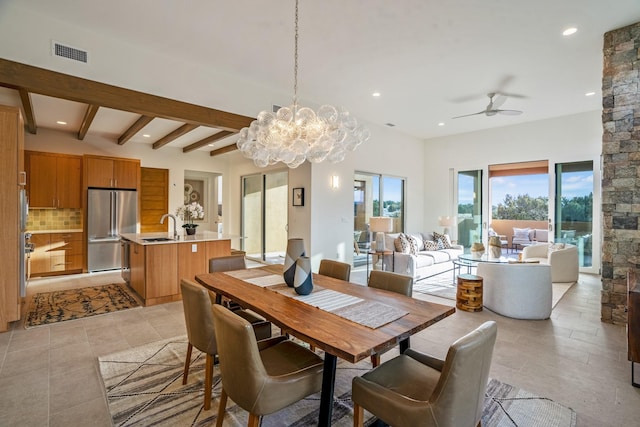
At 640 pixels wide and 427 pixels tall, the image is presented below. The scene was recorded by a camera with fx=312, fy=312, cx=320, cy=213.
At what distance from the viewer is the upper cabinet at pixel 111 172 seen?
20.7 ft

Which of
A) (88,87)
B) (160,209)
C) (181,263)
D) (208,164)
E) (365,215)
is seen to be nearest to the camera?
(88,87)

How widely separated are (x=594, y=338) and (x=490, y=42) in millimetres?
3371

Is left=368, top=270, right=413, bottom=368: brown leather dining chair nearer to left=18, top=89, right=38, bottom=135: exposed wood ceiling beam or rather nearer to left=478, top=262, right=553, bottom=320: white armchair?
left=478, top=262, right=553, bottom=320: white armchair

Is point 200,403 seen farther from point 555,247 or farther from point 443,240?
point 555,247

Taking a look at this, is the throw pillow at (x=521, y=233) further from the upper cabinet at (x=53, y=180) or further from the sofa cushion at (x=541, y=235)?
the upper cabinet at (x=53, y=180)

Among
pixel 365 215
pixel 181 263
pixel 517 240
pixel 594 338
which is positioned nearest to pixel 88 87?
pixel 181 263

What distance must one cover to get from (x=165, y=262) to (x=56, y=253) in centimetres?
341

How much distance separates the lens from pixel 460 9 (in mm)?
2963

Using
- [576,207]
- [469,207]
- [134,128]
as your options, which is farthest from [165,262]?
[576,207]

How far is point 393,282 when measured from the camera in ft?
8.20

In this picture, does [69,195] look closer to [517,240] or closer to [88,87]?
[88,87]

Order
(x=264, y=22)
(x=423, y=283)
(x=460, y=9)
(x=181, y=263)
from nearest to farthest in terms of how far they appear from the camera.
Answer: (x=460, y=9), (x=264, y=22), (x=181, y=263), (x=423, y=283)

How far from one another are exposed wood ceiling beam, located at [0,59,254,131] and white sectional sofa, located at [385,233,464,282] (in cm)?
360

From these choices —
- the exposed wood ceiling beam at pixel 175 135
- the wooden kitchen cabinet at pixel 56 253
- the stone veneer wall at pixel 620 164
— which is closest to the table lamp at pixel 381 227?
the stone veneer wall at pixel 620 164
